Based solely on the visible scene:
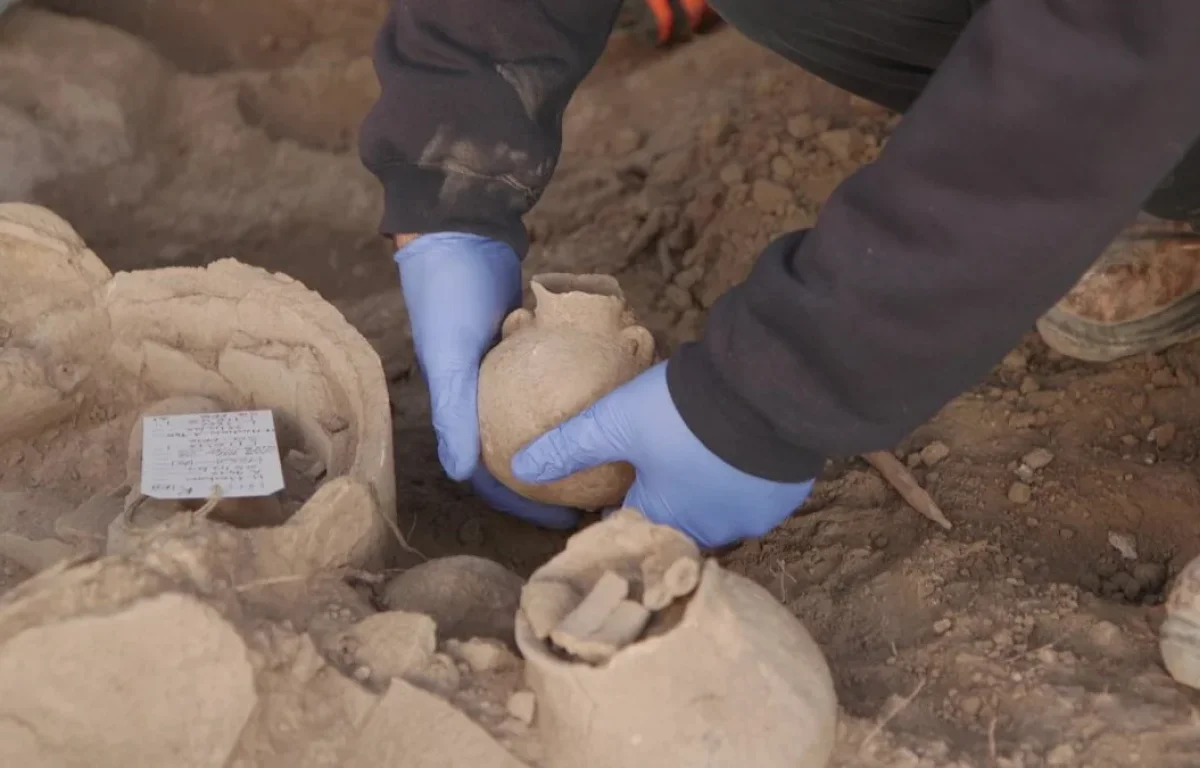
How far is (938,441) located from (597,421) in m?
0.80

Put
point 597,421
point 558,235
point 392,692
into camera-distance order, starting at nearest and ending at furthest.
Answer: point 392,692, point 597,421, point 558,235

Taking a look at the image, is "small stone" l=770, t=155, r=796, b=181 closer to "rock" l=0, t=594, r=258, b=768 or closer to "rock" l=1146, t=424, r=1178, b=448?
"rock" l=1146, t=424, r=1178, b=448

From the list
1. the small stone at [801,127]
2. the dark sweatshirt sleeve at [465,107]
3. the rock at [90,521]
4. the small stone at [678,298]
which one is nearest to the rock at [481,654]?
the rock at [90,521]

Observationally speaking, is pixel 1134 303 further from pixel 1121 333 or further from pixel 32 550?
pixel 32 550

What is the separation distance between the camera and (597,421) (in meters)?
1.79

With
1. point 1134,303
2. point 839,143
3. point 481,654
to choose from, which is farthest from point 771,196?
point 481,654

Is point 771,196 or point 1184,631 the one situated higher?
point 1184,631

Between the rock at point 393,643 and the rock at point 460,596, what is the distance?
68mm

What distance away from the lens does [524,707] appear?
145 cm

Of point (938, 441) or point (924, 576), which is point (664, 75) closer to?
point (938, 441)

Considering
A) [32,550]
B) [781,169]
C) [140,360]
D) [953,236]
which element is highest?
[953,236]

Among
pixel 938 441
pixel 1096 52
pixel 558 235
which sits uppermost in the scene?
pixel 1096 52

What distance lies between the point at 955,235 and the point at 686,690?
66 centimetres

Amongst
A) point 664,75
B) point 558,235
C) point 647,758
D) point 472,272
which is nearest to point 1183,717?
point 647,758
